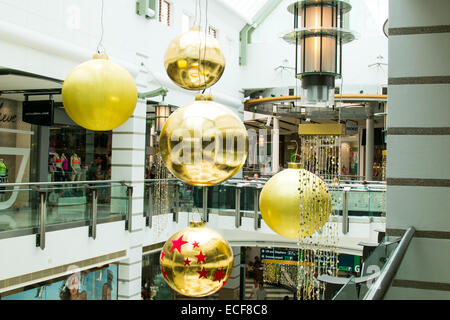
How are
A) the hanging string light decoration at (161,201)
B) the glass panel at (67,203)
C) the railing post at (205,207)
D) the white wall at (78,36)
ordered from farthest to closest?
the railing post at (205,207), the hanging string light decoration at (161,201), the glass panel at (67,203), the white wall at (78,36)

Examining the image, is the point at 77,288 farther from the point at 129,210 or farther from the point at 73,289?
the point at 129,210

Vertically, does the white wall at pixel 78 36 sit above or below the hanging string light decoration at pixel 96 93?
above

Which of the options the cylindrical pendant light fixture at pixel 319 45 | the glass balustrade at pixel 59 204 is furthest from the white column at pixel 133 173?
the cylindrical pendant light fixture at pixel 319 45

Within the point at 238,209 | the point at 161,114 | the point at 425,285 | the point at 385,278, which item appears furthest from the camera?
the point at 238,209

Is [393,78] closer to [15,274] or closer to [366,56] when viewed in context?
[15,274]

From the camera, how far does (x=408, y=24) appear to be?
3.40m

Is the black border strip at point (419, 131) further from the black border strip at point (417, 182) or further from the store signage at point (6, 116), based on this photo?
the store signage at point (6, 116)

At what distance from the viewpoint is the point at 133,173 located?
1150 centimetres

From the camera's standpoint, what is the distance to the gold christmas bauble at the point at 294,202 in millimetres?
3854

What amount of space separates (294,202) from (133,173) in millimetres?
8081

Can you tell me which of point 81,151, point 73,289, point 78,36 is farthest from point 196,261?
point 81,151

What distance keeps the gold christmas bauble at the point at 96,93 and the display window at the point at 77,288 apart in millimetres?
6110
